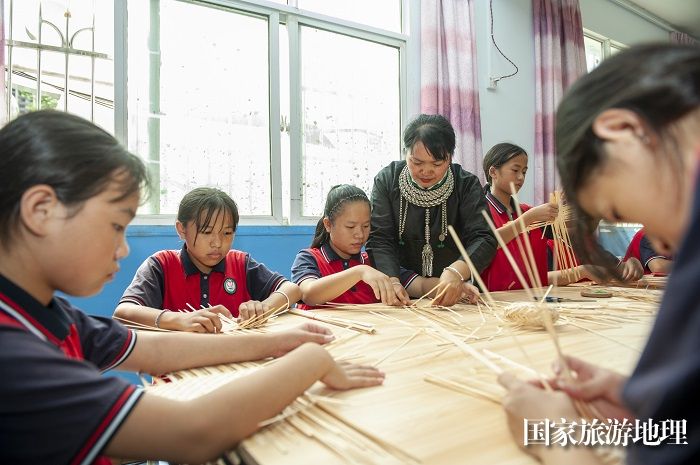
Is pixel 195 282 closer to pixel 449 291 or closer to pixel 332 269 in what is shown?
pixel 332 269

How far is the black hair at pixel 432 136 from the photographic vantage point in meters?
1.75

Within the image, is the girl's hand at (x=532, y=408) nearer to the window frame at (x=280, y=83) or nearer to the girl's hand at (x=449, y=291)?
the girl's hand at (x=449, y=291)

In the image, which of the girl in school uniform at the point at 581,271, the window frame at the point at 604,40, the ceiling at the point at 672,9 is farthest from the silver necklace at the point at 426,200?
the ceiling at the point at 672,9

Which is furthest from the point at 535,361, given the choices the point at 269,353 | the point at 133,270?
the point at 133,270

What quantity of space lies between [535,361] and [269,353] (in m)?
0.52

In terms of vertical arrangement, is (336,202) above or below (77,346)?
above

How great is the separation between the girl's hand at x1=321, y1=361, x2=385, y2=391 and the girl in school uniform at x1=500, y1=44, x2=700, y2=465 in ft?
0.68

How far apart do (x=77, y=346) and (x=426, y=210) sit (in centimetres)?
142

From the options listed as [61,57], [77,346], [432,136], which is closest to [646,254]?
[432,136]

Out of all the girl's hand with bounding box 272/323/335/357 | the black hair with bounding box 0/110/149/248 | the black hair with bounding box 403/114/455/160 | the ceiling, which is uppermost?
the ceiling

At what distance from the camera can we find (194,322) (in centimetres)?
117

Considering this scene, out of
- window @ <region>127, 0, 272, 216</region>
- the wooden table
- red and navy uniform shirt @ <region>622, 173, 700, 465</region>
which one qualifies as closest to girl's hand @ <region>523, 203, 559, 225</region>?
the wooden table

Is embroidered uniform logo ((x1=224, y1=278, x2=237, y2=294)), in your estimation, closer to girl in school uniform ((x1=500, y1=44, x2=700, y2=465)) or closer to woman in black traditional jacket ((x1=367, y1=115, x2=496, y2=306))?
woman in black traditional jacket ((x1=367, y1=115, x2=496, y2=306))

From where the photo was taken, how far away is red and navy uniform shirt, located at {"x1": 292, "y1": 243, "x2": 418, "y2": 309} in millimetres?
1834
